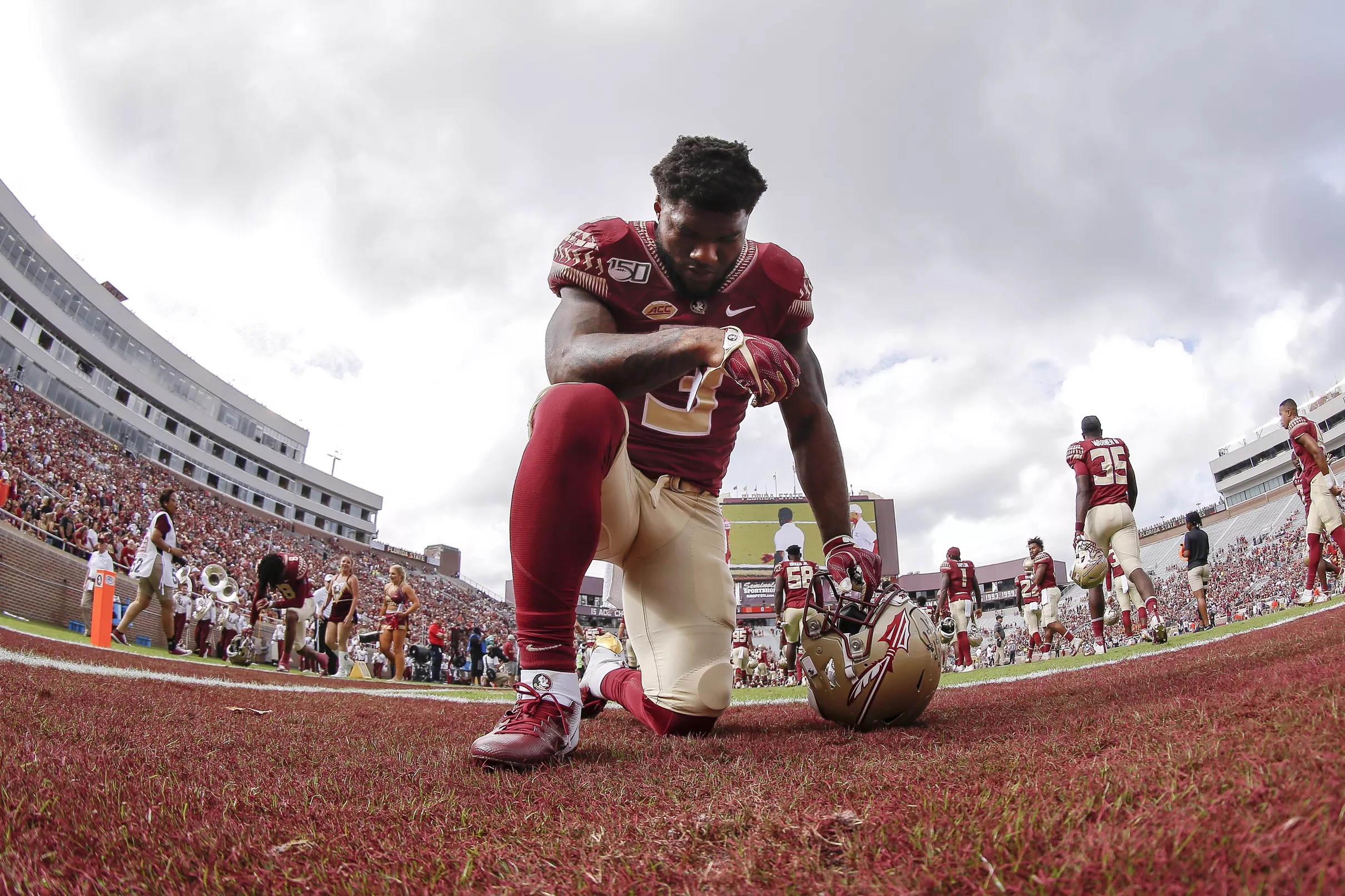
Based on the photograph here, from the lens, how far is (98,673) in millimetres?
4293

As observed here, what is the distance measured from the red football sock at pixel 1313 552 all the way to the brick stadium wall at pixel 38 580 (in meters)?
19.0

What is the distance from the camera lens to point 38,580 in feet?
46.1

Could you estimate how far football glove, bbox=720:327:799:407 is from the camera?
166cm

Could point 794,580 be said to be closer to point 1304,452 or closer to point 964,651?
point 964,651

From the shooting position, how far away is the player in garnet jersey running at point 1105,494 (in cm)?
710

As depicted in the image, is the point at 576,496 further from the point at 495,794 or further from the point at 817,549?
the point at 817,549

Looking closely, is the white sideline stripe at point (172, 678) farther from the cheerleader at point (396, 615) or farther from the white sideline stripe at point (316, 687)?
the cheerleader at point (396, 615)

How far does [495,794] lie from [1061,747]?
3.23 ft

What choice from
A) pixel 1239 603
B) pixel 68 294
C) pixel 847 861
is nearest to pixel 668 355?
pixel 847 861

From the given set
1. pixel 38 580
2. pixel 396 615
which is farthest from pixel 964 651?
pixel 38 580

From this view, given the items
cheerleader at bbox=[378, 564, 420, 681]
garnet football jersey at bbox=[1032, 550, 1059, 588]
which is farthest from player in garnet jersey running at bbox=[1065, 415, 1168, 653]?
cheerleader at bbox=[378, 564, 420, 681]

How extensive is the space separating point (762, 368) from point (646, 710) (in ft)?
4.49

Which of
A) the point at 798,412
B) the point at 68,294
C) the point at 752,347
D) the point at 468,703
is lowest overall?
the point at 468,703

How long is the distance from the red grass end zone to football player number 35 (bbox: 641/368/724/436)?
1065 millimetres
